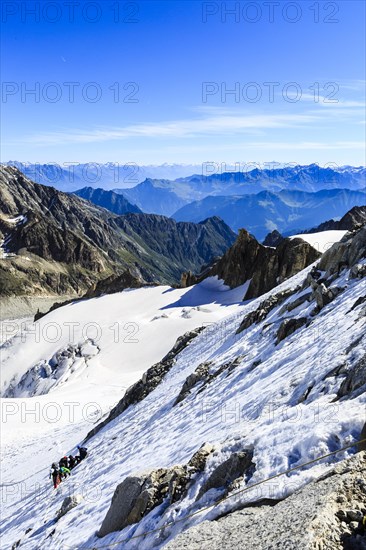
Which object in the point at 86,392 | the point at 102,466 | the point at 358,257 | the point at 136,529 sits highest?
the point at 358,257

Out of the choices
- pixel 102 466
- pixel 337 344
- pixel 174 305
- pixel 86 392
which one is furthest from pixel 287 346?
pixel 174 305

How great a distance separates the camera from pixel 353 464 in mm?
7059

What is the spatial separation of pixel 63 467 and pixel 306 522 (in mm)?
16150

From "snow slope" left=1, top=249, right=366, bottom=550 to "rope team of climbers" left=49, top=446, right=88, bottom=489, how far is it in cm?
48

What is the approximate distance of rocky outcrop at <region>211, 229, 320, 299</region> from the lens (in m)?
56.2

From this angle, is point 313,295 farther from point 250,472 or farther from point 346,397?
point 250,472

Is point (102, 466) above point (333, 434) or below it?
below

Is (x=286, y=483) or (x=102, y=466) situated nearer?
(x=286, y=483)

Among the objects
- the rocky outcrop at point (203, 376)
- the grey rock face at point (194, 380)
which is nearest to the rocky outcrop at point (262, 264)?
the grey rock face at point (194, 380)

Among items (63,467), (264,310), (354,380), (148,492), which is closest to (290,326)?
(264,310)

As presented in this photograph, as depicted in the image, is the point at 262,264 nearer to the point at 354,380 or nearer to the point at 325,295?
the point at 325,295

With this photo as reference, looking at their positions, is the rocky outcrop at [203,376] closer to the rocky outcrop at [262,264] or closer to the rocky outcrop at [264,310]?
the rocky outcrop at [264,310]

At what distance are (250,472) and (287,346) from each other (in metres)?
8.53

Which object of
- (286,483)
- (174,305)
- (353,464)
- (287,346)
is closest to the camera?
(353,464)
